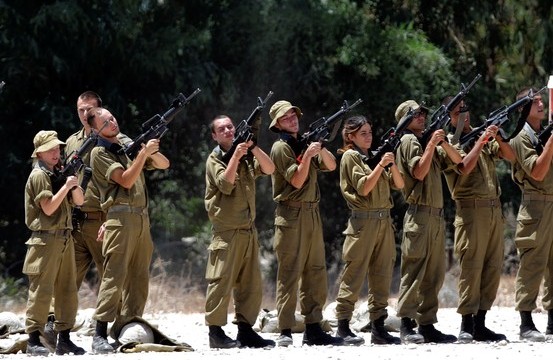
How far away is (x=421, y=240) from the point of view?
11.9 m

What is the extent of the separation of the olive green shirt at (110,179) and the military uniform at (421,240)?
7.30 feet

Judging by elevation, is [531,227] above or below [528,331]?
above

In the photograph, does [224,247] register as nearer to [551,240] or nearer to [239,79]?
[551,240]

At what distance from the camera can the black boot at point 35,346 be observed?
11.1 meters

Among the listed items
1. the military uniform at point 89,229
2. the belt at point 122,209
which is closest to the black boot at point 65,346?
the military uniform at point 89,229

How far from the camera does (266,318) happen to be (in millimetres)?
13227

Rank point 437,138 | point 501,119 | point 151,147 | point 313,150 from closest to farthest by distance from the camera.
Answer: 1. point 151,147
2. point 313,150
3. point 437,138
4. point 501,119

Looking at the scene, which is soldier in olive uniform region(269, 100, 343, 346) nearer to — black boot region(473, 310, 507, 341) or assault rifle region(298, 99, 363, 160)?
assault rifle region(298, 99, 363, 160)

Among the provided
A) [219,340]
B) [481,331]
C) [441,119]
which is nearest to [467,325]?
[481,331]

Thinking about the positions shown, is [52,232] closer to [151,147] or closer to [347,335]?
[151,147]

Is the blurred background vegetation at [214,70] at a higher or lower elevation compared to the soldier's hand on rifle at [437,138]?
higher

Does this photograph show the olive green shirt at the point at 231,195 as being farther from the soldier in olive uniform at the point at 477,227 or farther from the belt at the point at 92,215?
the soldier in olive uniform at the point at 477,227

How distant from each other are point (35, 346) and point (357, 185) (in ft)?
9.43

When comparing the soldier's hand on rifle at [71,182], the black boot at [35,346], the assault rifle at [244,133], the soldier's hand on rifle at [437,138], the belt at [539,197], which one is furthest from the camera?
the belt at [539,197]
